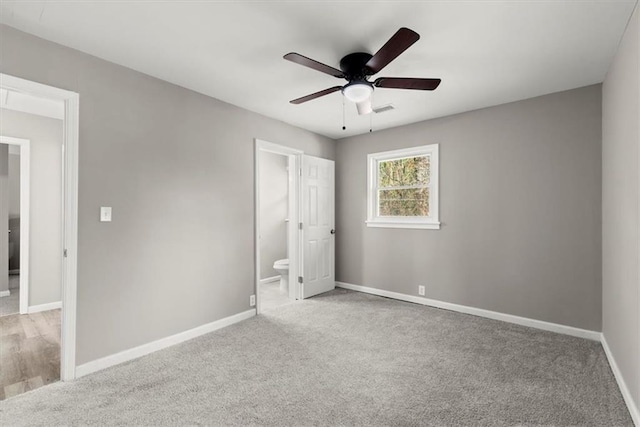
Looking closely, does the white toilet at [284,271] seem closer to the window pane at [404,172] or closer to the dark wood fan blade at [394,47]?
the window pane at [404,172]

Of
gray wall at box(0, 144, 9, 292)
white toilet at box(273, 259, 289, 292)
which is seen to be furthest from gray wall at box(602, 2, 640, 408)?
gray wall at box(0, 144, 9, 292)

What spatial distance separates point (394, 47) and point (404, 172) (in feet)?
9.20

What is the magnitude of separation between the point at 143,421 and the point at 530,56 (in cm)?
374

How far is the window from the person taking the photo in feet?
14.0

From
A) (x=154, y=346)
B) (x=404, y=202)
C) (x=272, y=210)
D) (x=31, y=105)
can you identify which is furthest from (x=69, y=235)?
(x=404, y=202)

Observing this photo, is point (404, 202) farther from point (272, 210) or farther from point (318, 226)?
point (272, 210)

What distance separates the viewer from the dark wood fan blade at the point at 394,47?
1.77m

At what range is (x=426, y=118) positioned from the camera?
13.7 ft

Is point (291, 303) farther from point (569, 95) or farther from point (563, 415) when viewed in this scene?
point (569, 95)

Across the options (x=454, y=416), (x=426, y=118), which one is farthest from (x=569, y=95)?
(x=454, y=416)

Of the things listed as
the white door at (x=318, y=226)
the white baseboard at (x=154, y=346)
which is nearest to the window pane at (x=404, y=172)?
the white door at (x=318, y=226)

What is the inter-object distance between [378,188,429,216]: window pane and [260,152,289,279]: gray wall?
1.99 meters

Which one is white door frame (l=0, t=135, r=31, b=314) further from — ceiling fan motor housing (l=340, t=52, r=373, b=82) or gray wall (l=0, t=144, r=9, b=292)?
ceiling fan motor housing (l=340, t=52, r=373, b=82)

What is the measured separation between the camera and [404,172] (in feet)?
15.1
